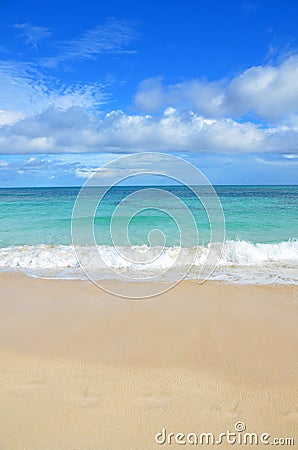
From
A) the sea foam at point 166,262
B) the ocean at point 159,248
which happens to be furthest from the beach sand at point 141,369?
the ocean at point 159,248

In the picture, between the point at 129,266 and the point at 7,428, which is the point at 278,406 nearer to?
the point at 7,428

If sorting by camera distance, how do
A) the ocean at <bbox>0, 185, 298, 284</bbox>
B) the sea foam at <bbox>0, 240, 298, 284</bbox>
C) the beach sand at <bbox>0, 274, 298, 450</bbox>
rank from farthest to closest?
the ocean at <bbox>0, 185, 298, 284</bbox>
the sea foam at <bbox>0, 240, 298, 284</bbox>
the beach sand at <bbox>0, 274, 298, 450</bbox>

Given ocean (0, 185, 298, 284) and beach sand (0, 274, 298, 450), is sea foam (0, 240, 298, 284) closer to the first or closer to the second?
ocean (0, 185, 298, 284)

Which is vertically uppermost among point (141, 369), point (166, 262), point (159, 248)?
point (159, 248)

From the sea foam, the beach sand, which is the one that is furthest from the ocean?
the beach sand

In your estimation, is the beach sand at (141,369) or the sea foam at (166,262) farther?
the sea foam at (166,262)

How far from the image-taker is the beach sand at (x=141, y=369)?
2.71 m

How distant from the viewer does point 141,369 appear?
3.51 m

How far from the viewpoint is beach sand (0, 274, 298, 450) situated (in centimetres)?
271

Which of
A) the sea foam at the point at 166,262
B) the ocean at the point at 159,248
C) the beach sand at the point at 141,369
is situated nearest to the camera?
the beach sand at the point at 141,369

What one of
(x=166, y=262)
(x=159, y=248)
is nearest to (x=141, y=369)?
(x=166, y=262)

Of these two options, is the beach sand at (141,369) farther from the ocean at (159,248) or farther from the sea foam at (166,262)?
the ocean at (159,248)

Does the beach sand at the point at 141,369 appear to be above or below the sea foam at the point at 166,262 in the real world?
below

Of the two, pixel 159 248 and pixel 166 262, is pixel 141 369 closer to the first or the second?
pixel 166 262
